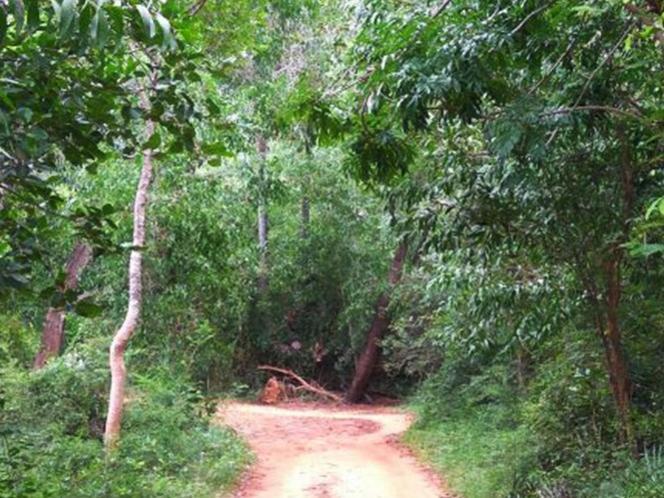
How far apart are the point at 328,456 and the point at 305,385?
9.32 metres

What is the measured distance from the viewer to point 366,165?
5.16 meters

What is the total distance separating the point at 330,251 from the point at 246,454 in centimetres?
1022

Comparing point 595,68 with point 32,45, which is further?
point 595,68

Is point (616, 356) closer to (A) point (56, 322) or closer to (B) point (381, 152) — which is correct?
(B) point (381, 152)

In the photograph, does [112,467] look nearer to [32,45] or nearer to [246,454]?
[246,454]

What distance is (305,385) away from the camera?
66.0 feet

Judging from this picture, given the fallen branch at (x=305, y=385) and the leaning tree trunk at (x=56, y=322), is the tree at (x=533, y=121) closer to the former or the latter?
the leaning tree trunk at (x=56, y=322)

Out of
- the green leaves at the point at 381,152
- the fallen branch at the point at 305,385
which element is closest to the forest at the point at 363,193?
the green leaves at the point at 381,152

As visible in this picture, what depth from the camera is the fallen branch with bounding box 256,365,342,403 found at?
20031mm

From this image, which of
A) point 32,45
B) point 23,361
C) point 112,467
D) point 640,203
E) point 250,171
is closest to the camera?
point 32,45

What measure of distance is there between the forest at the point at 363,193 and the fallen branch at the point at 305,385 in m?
4.20

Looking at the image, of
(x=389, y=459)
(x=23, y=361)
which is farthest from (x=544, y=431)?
(x=23, y=361)

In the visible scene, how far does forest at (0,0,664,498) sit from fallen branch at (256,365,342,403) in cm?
420

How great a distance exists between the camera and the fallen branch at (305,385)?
2003 cm
